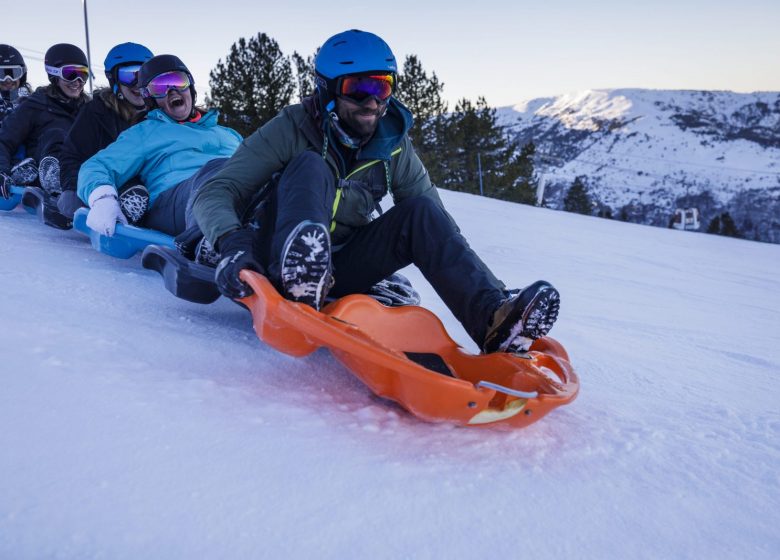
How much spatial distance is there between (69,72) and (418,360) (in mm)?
3635

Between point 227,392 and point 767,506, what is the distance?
4.05ft

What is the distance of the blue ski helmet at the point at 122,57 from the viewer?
361 cm

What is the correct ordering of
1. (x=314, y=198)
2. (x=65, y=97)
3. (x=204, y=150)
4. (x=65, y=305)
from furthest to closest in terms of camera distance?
1. (x=65, y=97)
2. (x=204, y=150)
3. (x=65, y=305)
4. (x=314, y=198)

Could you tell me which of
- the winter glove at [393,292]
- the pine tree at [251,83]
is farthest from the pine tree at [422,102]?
the winter glove at [393,292]

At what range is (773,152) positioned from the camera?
16250 cm

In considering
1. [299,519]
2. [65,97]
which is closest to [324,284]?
[299,519]

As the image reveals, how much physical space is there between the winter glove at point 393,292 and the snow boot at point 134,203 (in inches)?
58.0

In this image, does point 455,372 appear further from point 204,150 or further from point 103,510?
point 204,150

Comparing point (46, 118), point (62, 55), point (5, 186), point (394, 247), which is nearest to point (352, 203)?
point (394, 247)

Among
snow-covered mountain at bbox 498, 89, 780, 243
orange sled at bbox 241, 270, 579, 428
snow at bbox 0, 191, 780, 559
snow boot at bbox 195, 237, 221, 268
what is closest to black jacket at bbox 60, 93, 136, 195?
snow at bbox 0, 191, 780, 559

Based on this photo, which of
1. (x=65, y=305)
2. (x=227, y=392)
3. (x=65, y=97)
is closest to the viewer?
(x=227, y=392)

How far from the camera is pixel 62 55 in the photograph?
412 centimetres

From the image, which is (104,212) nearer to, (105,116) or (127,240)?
(127,240)

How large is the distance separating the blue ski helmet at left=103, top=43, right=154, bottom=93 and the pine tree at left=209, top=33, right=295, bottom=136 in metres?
19.1
